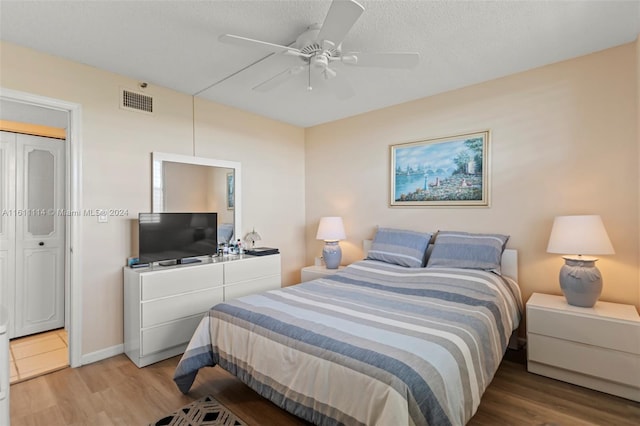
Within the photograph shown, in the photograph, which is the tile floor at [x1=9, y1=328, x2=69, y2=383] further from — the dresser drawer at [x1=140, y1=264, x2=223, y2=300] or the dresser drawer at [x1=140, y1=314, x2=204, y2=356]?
the dresser drawer at [x1=140, y1=264, x2=223, y2=300]

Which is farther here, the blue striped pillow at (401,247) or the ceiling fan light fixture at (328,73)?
the blue striped pillow at (401,247)

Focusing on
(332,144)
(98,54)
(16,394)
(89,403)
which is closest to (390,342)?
(89,403)

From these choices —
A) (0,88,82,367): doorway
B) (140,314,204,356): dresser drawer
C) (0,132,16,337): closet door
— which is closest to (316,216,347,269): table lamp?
(140,314,204,356): dresser drawer

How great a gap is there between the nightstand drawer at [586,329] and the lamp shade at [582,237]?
47 cm

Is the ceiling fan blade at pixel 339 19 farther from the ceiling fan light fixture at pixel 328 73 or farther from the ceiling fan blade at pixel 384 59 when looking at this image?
the ceiling fan light fixture at pixel 328 73

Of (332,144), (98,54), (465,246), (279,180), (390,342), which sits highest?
(98,54)

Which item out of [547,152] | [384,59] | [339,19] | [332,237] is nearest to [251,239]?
[332,237]

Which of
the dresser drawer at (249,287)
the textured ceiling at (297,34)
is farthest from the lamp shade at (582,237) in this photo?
the dresser drawer at (249,287)

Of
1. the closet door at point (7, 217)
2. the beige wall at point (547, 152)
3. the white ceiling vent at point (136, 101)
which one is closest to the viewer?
the beige wall at point (547, 152)

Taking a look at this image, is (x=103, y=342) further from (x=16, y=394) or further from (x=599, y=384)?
(x=599, y=384)

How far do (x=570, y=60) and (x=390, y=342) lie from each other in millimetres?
2835

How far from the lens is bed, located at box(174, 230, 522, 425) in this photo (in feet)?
4.45

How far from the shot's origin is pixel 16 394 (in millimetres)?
2223

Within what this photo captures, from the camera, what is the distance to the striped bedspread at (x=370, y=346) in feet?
4.44
